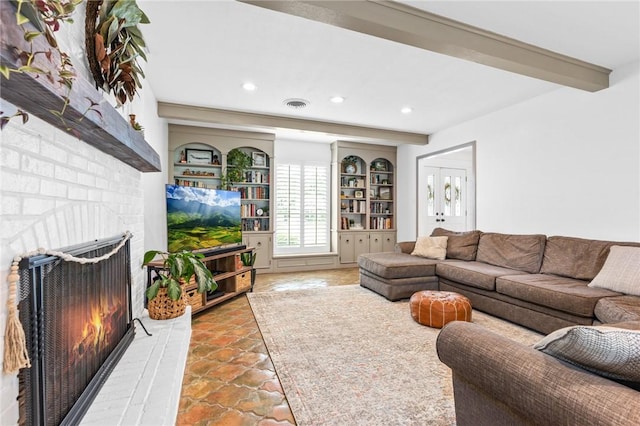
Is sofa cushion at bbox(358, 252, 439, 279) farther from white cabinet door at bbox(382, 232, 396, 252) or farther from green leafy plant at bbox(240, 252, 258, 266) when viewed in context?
white cabinet door at bbox(382, 232, 396, 252)

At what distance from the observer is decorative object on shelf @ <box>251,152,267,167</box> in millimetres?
5699

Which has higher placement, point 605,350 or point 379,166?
point 379,166

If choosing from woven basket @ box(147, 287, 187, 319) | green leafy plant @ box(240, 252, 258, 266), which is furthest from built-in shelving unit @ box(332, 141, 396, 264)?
woven basket @ box(147, 287, 187, 319)

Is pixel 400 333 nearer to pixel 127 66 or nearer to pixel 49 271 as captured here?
pixel 49 271

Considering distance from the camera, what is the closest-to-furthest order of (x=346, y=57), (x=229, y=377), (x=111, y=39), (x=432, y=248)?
1. (x=111, y=39)
2. (x=229, y=377)
3. (x=346, y=57)
4. (x=432, y=248)

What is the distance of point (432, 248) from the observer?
14.5ft

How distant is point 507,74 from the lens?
10.5ft

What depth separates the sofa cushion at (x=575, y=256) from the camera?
294 cm

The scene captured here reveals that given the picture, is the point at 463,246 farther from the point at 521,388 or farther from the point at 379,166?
the point at 521,388

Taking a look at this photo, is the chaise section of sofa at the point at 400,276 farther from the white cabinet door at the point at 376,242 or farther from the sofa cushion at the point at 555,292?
the white cabinet door at the point at 376,242

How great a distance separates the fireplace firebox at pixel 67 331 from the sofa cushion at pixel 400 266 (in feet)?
9.36

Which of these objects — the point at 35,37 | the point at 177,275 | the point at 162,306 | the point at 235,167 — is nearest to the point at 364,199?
the point at 235,167

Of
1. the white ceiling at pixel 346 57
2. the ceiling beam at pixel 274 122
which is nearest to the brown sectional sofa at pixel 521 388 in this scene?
the white ceiling at pixel 346 57

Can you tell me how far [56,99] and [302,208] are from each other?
17.1 ft
